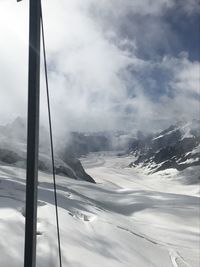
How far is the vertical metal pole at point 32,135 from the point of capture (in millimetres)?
5125

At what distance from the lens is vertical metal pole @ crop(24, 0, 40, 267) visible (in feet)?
16.8

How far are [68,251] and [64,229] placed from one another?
10.4 feet

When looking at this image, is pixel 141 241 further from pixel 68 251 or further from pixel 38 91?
pixel 38 91

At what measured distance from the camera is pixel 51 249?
10711 millimetres

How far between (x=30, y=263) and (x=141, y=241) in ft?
44.4

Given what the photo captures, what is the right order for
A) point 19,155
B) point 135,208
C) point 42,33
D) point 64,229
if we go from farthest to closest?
1. point 19,155
2. point 135,208
3. point 64,229
4. point 42,33

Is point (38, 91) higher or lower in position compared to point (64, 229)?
higher

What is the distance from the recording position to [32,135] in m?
5.20

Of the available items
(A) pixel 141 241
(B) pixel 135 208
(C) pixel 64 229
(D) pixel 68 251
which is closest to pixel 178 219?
(B) pixel 135 208

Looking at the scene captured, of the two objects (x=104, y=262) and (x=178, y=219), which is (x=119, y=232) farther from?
(x=178, y=219)

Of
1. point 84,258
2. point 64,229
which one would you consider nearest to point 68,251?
point 84,258

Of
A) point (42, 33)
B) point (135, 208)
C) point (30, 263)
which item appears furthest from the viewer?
point (135, 208)

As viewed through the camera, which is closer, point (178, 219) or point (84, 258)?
point (84, 258)

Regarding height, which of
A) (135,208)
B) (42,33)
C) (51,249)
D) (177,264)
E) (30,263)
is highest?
(42,33)
